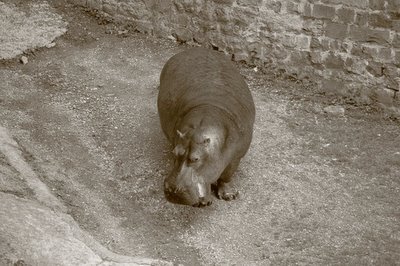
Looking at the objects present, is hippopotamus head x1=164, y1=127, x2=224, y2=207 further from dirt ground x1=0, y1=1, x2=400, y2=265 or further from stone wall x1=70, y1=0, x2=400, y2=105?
stone wall x1=70, y1=0, x2=400, y2=105

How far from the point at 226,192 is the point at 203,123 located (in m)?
0.91

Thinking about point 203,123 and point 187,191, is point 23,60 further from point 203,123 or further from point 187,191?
point 187,191

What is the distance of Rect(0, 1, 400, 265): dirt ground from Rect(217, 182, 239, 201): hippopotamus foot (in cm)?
8

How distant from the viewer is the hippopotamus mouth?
6.07 m

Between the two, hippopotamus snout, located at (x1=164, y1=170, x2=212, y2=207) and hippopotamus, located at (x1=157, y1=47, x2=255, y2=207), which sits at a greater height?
hippopotamus, located at (x1=157, y1=47, x2=255, y2=207)

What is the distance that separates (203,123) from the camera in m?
6.27

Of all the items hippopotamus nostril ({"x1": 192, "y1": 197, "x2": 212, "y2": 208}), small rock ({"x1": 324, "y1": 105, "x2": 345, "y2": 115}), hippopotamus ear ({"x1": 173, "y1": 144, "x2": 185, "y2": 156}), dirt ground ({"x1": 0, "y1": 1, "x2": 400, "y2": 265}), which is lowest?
dirt ground ({"x1": 0, "y1": 1, "x2": 400, "y2": 265})

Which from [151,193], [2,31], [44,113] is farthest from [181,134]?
[2,31]

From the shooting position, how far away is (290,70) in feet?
29.6

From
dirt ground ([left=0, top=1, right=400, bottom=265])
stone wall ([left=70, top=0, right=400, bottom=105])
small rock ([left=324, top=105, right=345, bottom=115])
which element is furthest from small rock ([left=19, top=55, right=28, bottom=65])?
small rock ([left=324, top=105, right=345, bottom=115])

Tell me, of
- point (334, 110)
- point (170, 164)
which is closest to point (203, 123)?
point (170, 164)

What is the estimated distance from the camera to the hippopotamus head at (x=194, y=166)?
6.08 m

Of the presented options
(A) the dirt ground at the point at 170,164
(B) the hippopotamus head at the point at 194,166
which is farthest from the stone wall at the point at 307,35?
(B) the hippopotamus head at the point at 194,166

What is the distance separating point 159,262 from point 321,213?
1819 mm
